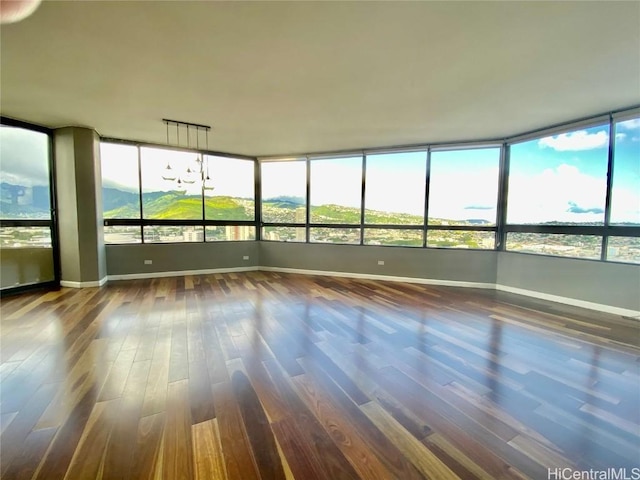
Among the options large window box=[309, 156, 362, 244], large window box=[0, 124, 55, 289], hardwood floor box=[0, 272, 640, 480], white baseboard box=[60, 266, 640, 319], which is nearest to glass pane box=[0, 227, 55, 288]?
large window box=[0, 124, 55, 289]

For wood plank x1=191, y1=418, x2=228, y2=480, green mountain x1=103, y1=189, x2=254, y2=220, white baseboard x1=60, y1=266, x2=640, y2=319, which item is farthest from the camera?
green mountain x1=103, y1=189, x2=254, y2=220

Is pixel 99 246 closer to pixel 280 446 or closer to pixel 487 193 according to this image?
pixel 280 446

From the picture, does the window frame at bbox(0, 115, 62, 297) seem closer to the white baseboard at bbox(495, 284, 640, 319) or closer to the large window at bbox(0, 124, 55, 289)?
the large window at bbox(0, 124, 55, 289)

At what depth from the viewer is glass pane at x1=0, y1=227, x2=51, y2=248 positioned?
170 inches

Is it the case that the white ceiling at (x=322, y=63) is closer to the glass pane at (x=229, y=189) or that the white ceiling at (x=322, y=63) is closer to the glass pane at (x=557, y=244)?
the glass pane at (x=557, y=244)

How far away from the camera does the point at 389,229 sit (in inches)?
234

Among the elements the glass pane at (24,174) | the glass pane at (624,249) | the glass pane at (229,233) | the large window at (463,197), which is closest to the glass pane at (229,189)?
the glass pane at (229,233)

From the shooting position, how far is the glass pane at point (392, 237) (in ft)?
18.9

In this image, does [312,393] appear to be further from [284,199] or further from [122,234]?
[122,234]

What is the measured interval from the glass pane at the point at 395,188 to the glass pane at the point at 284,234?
1553 mm

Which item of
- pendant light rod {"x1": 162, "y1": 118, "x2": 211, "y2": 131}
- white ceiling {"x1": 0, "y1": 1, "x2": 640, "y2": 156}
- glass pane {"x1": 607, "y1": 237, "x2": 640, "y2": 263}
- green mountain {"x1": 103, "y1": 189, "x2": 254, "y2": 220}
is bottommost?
glass pane {"x1": 607, "y1": 237, "x2": 640, "y2": 263}

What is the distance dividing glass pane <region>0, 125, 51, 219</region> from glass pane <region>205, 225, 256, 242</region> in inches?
107

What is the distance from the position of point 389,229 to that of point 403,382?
405cm

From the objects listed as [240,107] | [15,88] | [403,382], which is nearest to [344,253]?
[240,107]
